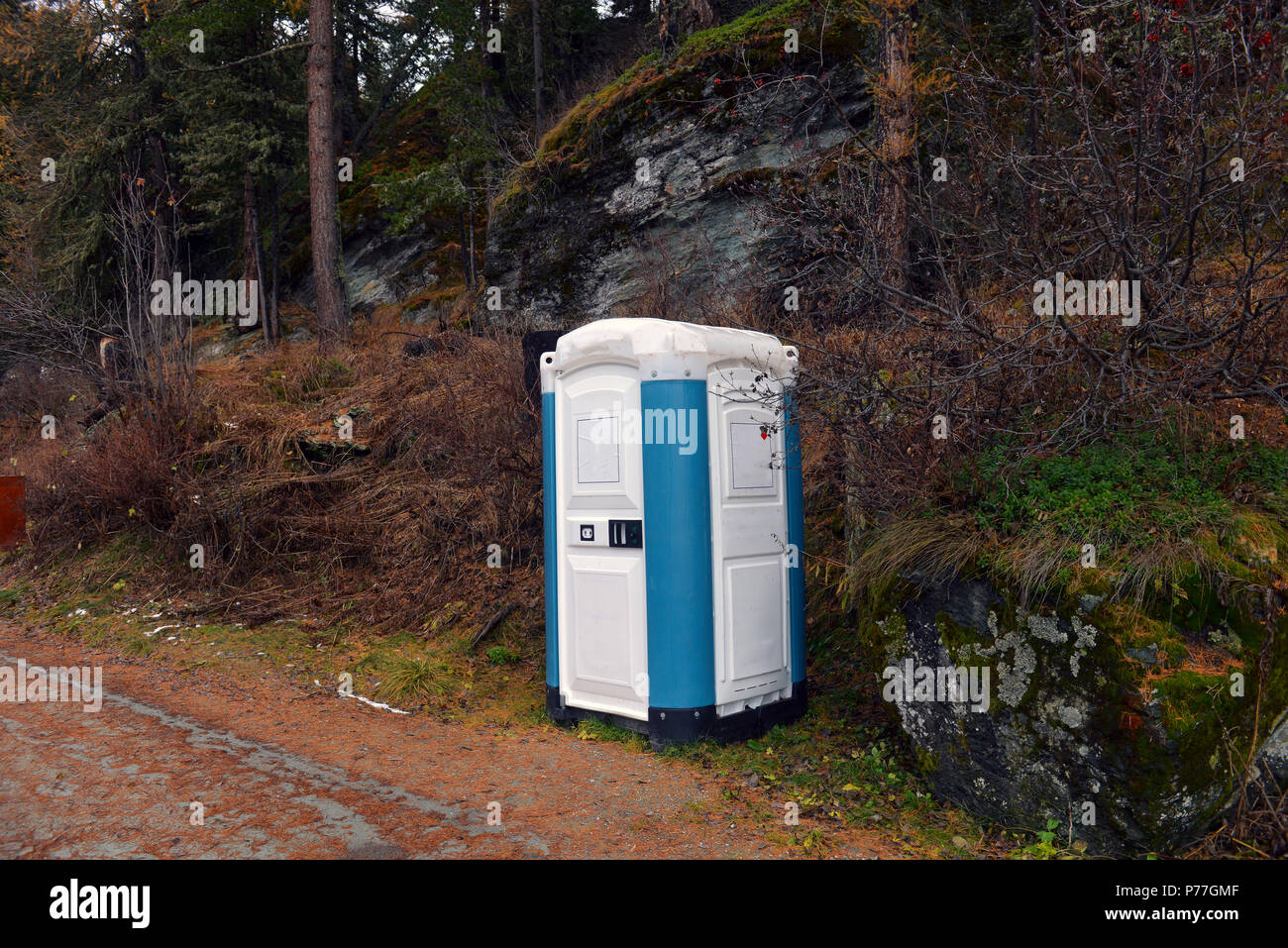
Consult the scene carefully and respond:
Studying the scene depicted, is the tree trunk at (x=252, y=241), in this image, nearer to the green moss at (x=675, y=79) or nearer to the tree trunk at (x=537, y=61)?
the tree trunk at (x=537, y=61)

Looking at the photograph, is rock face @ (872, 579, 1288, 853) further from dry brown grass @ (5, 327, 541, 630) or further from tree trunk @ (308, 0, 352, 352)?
tree trunk @ (308, 0, 352, 352)

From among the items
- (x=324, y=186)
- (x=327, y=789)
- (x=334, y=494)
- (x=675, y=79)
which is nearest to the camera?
(x=327, y=789)

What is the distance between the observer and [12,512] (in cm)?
1130

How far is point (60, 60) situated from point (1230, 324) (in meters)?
20.4

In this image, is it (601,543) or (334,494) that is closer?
(601,543)

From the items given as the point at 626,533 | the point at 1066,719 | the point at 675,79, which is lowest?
the point at 1066,719

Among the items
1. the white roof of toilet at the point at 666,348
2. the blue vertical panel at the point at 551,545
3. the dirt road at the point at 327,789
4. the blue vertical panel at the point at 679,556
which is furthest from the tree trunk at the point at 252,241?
the blue vertical panel at the point at 679,556

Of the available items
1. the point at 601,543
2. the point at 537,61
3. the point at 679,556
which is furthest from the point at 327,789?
the point at 537,61

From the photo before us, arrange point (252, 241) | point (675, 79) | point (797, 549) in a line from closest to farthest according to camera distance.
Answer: point (797, 549)
point (675, 79)
point (252, 241)

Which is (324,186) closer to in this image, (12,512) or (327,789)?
(12,512)

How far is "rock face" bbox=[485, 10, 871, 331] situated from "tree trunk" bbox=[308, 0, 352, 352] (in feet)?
11.3

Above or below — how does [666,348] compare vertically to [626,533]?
above

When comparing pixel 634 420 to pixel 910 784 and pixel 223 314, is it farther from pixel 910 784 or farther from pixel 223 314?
pixel 223 314

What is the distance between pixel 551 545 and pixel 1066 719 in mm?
3233
